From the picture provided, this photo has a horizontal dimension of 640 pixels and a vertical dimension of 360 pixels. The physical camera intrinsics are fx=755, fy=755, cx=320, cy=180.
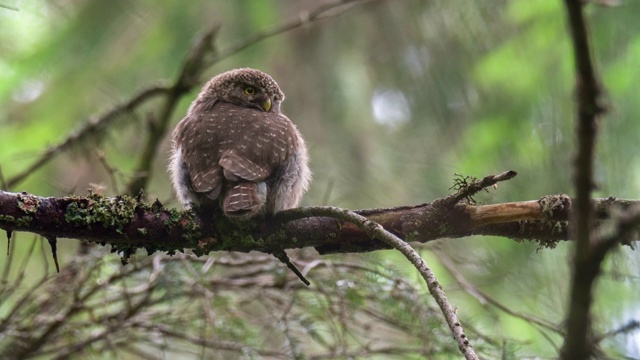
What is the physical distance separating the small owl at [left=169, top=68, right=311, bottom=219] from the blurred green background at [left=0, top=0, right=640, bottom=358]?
45 cm

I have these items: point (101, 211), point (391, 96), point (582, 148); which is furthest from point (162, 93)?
point (582, 148)

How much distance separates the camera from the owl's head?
4152mm

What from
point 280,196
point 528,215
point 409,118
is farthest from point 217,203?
point 409,118

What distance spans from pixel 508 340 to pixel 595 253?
5.88ft

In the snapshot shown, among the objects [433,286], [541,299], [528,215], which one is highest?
[541,299]

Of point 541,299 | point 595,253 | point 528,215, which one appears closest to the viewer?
point 595,253

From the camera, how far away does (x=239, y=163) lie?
2.94 meters

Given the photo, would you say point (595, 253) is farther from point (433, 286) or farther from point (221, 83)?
point (221, 83)

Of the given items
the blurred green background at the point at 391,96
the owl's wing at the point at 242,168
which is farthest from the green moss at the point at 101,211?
the blurred green background at the point at 391,96

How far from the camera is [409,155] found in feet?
17.6

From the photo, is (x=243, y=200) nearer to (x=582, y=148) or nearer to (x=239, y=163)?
(x=239, y=163)

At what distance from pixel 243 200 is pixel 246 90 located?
5.54 feet

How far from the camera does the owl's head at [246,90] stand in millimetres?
4152

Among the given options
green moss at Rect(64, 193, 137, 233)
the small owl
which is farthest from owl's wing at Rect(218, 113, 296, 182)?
green moss at Rect(64, 193, 137, 233)
